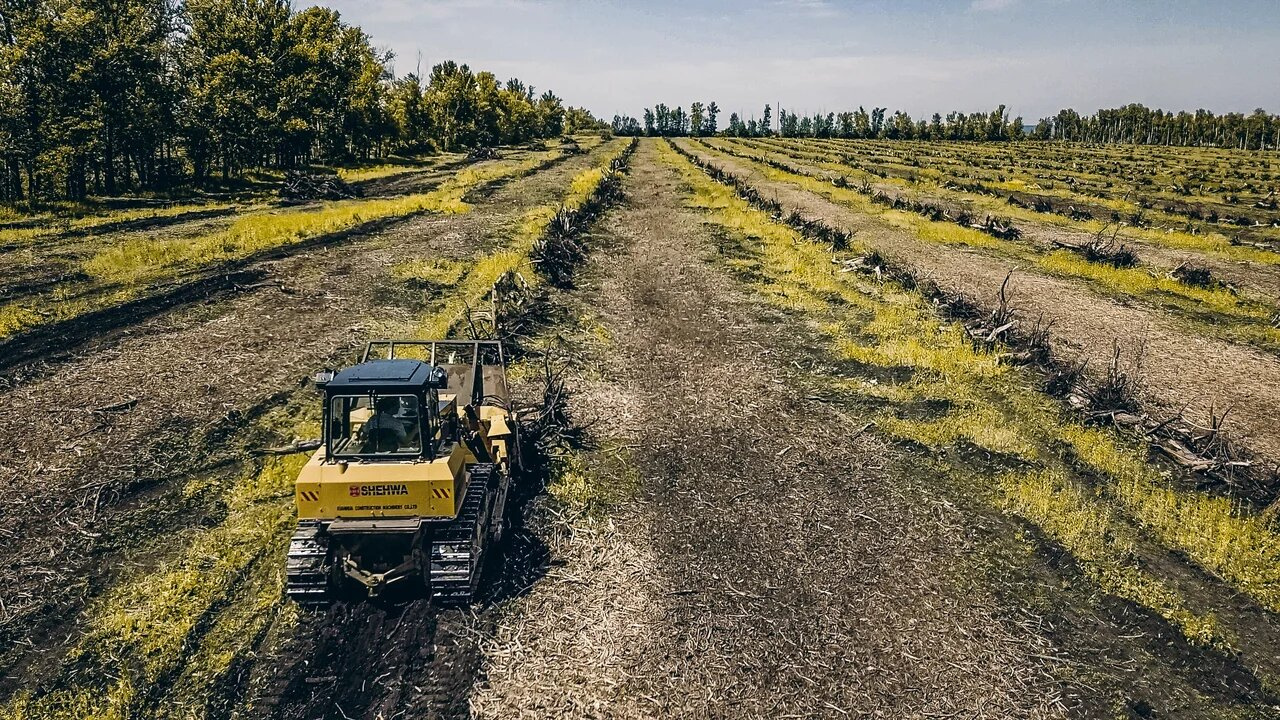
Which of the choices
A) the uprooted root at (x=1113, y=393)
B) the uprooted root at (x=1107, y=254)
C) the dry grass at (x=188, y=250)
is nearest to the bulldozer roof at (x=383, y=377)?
the uprooted root at (x=1113, y=393)

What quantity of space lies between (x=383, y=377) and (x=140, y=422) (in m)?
8.55

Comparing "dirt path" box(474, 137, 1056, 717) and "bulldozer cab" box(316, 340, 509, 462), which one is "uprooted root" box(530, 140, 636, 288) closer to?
"dirt path" box(474, 137, 1056, 717)

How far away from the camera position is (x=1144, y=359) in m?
18.5

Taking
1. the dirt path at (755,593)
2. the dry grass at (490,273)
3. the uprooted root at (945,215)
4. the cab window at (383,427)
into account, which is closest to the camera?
the dirt path at (755,593)

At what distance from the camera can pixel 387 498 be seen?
7.85m

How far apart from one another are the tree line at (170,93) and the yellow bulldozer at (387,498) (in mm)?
39515

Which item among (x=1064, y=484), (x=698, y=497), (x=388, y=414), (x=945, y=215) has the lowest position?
(x=698, y=497)

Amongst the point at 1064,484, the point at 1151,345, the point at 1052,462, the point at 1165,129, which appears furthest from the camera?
the point at 1165,129

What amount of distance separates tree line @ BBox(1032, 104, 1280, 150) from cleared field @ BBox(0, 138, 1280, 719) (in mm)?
151433

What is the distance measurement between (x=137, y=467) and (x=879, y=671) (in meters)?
12.2

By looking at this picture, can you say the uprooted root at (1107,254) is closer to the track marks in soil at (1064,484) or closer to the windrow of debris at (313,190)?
the track marks in soil at (1064,484)

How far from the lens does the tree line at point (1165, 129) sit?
445 ft

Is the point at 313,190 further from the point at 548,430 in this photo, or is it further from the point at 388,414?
the point at 388,414

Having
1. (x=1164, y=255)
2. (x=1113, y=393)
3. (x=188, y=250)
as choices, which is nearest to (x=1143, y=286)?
(x=1164, y=255)
